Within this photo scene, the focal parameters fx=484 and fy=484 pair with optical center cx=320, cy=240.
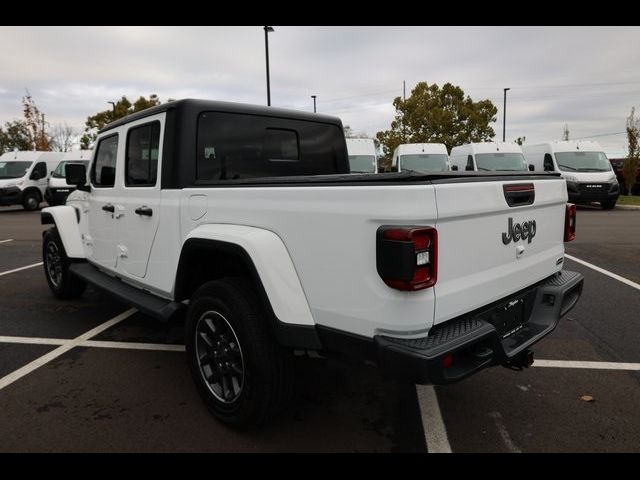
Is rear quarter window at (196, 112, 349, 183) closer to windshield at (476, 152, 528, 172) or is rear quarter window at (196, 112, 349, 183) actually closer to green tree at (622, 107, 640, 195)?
windshield at (476, 152, 528, 172)

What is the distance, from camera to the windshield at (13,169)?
19562mm

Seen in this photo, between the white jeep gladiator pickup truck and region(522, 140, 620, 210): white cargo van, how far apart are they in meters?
14.8

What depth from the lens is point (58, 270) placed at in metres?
5.67

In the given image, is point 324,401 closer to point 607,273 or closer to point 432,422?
point 432,422

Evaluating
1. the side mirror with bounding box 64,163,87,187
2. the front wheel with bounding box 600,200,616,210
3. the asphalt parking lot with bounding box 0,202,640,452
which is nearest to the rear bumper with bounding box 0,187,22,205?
the asphalt parking lot with bounding box 0,202,640,452

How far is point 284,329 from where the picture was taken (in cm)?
245

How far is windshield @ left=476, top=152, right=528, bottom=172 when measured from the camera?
1656 cm

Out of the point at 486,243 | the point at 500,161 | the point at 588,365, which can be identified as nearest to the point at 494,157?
the point at 500,161

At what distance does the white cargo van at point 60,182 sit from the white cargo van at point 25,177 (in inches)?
19.5

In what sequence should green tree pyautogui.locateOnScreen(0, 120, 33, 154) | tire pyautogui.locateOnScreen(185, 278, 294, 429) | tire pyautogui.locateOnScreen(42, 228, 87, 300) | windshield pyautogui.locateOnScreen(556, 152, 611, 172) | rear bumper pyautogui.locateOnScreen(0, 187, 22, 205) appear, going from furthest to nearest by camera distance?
1. green tree pyautogui.locateOnScreen(0, 120, 33, 154)
2. rear bumper pyautogui.locateOnScreen(0, 187, 22, 205)
3. windshield pyautogui.locateOnScreen(556, 152, 611, 172)
4. tire pyautogui.locateOnScreen(42, 228, 87, 300)
5. tire pyautogui.locateOnScreen(185, 278, 294, 429)

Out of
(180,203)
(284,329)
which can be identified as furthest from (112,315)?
(284,329)

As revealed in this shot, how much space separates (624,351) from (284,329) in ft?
10.4

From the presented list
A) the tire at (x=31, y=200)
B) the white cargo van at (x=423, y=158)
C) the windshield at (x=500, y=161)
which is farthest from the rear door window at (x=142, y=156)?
the tire at (x=31, y=200)

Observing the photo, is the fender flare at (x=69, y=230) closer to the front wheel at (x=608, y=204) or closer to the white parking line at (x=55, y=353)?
the white parking line at (x=55, y=353)
